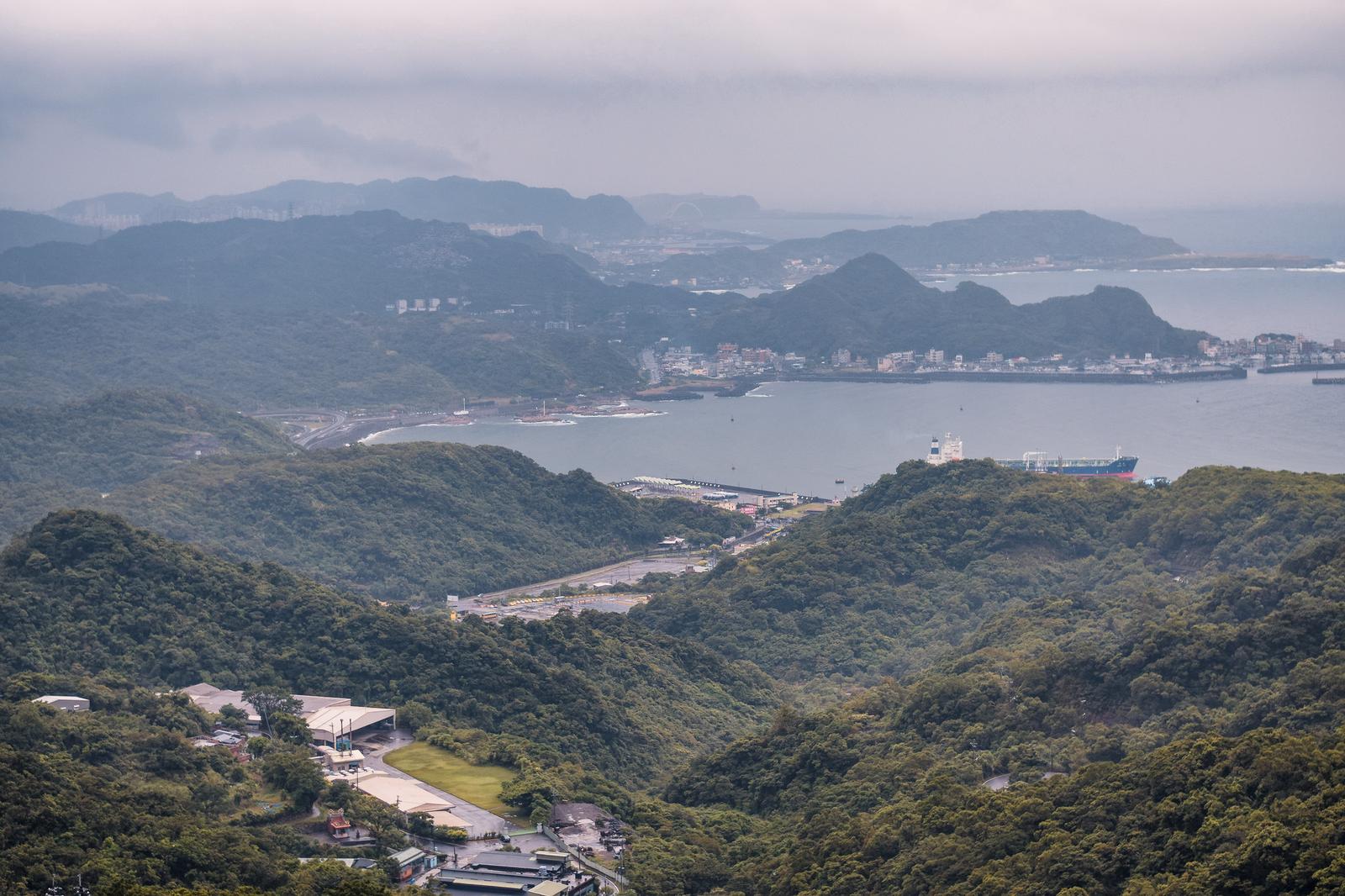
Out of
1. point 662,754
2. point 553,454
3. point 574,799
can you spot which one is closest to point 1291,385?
point 553,454

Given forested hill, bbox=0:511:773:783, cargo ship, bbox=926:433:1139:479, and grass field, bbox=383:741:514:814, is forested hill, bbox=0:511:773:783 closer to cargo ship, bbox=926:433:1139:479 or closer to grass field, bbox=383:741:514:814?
grass field, bbox=383:741:514:814

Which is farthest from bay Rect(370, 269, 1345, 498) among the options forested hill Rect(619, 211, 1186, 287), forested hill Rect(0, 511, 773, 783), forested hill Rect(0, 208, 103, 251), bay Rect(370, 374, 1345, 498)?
forested hill Rect(0, 208, 103, 251)

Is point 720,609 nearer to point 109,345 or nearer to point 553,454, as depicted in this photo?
point 553,454

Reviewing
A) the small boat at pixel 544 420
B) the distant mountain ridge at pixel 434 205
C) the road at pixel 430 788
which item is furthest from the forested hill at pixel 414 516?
the distant mountain ridge at pixel 434 205

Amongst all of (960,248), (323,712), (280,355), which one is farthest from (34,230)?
(323,712)

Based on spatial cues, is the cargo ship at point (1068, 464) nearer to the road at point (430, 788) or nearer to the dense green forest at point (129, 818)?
the road at point (430, 788)
